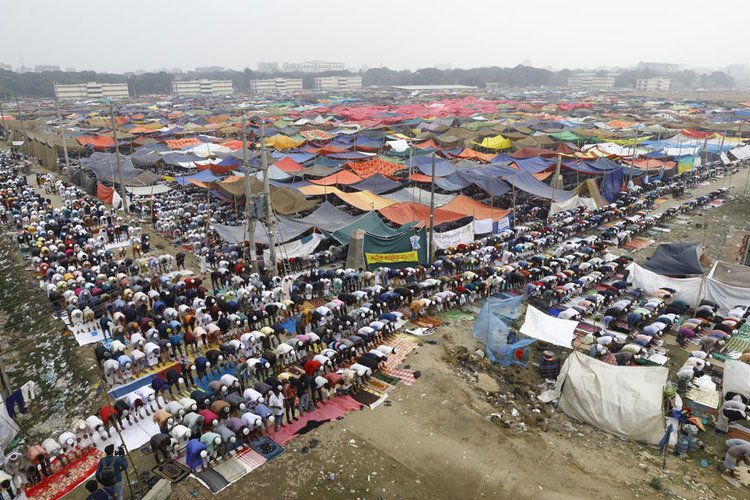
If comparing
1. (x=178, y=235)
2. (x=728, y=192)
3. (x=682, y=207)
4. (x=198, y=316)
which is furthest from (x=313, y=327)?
(x=728, y=192)

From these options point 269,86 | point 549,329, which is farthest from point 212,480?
point 269,86

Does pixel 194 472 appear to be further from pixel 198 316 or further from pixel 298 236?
pixel 298 236

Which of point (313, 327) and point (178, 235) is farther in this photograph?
point (178, 235)

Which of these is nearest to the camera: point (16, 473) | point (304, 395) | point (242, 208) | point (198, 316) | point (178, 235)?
point (16, 473)

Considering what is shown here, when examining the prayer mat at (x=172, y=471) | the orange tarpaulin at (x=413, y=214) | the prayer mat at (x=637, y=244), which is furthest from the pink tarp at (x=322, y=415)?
the prayer mat at (x=637, y=244)

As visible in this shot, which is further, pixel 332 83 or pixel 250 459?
pixel 332 83

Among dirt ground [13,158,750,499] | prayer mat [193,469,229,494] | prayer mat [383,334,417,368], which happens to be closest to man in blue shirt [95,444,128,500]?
dirt ground [13,158,750,499]

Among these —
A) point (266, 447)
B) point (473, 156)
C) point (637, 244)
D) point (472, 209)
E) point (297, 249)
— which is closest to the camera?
point (266, 447)

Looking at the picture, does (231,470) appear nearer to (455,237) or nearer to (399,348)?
Result: (399,348)

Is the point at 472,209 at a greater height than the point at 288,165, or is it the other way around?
the point at 288,165
